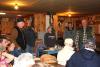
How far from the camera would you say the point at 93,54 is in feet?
9.48

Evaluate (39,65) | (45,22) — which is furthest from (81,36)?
(45,22)

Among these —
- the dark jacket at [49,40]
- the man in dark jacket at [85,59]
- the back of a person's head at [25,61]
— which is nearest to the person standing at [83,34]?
the dark jacket at [49,40]

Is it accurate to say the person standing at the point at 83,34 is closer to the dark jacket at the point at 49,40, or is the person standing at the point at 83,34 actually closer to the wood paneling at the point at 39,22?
the dark jacket at the point at 49,40

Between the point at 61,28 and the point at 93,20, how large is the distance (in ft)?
6.25

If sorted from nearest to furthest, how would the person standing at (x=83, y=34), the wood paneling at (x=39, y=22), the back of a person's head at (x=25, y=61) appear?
1. the back of a person's head at (x=25, y=61)
2. the person standing at (x=83, y=34)
3. the wood paneling at (x=39, y=22)

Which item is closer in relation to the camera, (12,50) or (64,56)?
(64,56)

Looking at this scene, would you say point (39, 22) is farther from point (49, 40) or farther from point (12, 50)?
point (12, 50)

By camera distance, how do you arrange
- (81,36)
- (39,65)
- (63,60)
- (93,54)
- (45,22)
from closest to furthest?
(39,65), (93,54), (63,60), (81,36), (45,22)

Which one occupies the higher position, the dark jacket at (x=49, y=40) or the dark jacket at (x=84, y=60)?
the dark jacket at (x=84, y=60)

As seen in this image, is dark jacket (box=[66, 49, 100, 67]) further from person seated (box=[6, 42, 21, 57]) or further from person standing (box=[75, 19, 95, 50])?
person standing (box=[75, 19, 95, 50])

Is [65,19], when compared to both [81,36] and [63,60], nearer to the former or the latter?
[81,36]

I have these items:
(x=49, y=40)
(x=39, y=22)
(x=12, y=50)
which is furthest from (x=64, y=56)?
(x=39, y=22)

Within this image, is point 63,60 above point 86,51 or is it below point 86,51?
below

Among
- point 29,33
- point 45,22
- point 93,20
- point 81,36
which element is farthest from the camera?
point 93,20
